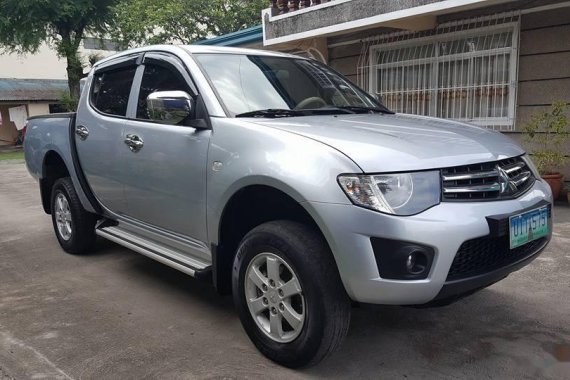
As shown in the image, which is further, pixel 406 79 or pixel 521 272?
pixel 406 79

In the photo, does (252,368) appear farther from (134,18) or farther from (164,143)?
(134,18)

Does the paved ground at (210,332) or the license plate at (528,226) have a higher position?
the license plate at (528,226)

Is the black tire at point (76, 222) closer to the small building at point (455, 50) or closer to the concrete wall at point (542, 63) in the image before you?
the small building at point (455, 50)

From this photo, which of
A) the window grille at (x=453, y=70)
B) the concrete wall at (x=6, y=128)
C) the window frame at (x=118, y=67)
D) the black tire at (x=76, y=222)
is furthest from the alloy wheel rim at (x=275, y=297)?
the concrete wall at (x=6, y=128)

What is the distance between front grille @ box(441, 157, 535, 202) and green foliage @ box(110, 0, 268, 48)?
71.5 ft

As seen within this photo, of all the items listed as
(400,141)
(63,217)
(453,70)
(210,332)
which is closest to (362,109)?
(400,141)

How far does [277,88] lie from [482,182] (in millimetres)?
1504

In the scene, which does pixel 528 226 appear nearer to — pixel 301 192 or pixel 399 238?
pixel 399 238

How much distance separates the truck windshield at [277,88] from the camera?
3.22 m

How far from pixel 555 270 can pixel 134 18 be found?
2184 cm

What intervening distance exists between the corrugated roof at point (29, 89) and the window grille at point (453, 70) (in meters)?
24.4

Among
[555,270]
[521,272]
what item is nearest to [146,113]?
[521,272]

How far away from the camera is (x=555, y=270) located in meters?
4.30

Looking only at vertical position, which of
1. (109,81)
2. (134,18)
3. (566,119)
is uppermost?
(134,18)
